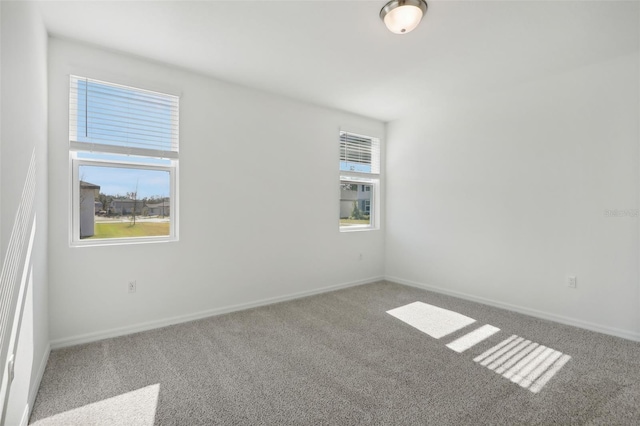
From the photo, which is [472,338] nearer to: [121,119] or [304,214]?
[304,214]

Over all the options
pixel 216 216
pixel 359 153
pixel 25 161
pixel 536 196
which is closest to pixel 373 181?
pixel 359 153

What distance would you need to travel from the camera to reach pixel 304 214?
416 cm

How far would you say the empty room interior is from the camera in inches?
75.7

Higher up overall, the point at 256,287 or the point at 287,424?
the point at 256,287

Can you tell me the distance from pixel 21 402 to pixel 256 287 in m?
2.24

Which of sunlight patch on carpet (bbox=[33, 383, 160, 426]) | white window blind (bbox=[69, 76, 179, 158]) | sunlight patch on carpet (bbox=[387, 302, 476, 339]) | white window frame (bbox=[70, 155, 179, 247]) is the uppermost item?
white window blind (bbox=[69, 76, 179, 158])

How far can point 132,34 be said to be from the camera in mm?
2537

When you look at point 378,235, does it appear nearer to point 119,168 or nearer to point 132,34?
point 119,168

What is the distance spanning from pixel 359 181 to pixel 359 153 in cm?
42

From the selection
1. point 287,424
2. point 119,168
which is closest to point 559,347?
point 287,424

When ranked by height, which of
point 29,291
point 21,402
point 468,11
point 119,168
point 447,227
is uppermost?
point 468,11

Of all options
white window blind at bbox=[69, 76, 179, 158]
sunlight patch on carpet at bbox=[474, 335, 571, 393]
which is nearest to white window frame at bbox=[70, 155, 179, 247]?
white window blind at bbox=[69, 76, 179, 158]

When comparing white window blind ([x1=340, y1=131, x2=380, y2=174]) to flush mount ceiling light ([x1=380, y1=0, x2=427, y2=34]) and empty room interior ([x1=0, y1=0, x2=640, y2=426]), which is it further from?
flush mount ceiling light ([x1=380, y1=0, x2=427, y2=34])

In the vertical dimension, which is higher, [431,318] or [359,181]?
[359,181]
